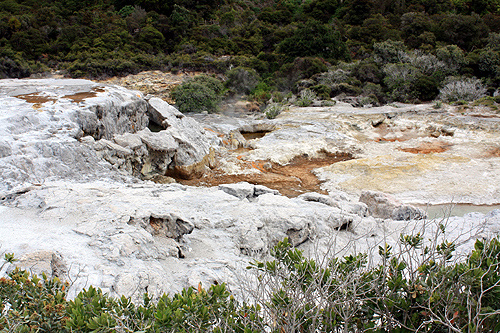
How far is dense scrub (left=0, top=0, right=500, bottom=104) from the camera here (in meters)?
20.9

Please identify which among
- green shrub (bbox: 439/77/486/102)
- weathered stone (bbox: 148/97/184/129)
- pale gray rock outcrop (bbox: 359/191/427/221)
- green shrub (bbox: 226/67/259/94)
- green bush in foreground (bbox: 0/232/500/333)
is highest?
green bush in foreground (bbox: 0/232/500/333)

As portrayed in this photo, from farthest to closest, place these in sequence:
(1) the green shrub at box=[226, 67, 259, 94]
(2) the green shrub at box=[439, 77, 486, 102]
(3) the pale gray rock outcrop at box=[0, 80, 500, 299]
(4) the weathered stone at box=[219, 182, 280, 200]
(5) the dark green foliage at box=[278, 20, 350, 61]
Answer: (5) the dark green foliage at box=[278, 20, 350, 61] < (1) the green shrub at box=[226, 67, 259, 94] < (2) the green shrub at box=[439, 77, 486, 102] < (4) the weathered stone at box=[219, 182, 280, 200] < (3) the pale gray rock outcrop at box=[0, 80, 500, 299]

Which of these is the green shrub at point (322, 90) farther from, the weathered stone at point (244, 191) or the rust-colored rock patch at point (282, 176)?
the weathered stone at point (244, 191)

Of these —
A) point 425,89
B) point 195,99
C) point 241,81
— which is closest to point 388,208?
point 195,99

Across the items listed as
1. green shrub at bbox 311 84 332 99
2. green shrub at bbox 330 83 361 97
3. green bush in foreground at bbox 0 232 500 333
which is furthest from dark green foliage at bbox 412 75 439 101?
green bush in foreground at bbox 0 232 500 333

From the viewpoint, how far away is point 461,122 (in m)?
12.9

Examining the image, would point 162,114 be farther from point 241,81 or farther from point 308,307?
point 241,81

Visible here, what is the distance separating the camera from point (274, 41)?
3108 centimetres

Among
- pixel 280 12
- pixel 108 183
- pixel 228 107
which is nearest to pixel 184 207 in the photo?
pixel 108 183

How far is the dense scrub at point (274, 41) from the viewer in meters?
20.9

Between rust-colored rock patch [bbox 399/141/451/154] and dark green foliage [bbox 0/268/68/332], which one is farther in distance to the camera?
rust-colored rock patch [bbox 399/141/451/154]

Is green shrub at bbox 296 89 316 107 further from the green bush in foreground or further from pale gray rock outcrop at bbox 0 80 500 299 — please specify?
the green bush in foreground

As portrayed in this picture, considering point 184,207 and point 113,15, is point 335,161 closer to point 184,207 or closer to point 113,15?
point 184,207

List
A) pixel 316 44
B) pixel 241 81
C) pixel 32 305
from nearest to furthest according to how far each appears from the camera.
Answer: pixel 32 305, pixel 241 81, pixel 316 44
